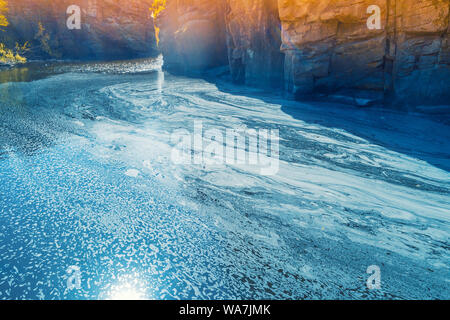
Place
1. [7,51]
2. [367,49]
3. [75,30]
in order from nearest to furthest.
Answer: [367,49] → [7,51] → [75,30]

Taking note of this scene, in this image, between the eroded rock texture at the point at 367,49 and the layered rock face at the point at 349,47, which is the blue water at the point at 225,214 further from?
the layered rock face at the point at 349,47

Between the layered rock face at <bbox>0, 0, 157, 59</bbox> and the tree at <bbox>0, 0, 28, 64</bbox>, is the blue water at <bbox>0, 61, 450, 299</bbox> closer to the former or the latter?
the tree at <bbox>0, 0, 28, 64</bbox>

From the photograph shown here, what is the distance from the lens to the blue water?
298 cm

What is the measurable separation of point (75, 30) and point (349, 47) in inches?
1254

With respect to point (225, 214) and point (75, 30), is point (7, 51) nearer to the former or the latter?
point (75, 30)

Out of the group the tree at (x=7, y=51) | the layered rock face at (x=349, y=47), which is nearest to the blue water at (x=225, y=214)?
the layered rock face at (x=349, y=47)

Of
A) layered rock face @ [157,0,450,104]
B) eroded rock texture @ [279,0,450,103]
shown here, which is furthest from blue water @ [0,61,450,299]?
layered rock face @ [157,0,450,104]

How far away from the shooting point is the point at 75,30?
31.6 m

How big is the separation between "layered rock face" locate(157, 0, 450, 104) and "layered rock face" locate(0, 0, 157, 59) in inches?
900

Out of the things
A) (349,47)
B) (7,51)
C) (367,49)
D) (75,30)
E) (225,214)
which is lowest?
(225,214)

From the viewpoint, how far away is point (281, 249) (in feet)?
11.3

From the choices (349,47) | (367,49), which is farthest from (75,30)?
(367,49)

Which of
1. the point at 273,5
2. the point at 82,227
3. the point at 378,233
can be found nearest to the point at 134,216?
the point at 82,227
